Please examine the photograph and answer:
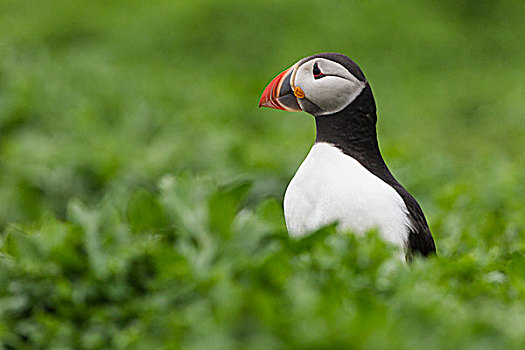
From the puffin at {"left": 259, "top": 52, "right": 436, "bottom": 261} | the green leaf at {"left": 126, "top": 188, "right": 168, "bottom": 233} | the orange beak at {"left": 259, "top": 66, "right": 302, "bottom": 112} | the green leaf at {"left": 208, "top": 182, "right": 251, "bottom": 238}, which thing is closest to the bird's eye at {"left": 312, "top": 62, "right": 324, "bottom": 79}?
the puffin at {"left": 259, "top": 52, "right": 436, "bottom": 261}

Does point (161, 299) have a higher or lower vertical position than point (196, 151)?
higher

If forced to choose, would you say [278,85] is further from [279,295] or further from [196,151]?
[196,151]

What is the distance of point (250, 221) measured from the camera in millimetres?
3061

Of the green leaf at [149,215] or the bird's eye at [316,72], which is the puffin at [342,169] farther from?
the green leaf at [149,215]

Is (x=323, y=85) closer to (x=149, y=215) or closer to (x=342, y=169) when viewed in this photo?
(x=342, y=169)

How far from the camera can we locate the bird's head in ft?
11.7

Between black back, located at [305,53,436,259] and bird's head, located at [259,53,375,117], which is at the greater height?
bird's head, located at [259,53,375,117]

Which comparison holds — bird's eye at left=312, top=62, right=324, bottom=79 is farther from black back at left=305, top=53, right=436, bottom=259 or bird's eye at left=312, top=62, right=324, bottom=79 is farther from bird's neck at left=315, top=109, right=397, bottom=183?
bird's neck at left=315, top=109, right=397, bottom=183

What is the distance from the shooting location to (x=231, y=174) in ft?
22.9

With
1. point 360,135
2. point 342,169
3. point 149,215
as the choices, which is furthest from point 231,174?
point 149,215

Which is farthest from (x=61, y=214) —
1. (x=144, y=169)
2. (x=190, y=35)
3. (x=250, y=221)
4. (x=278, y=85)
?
(x=190, y=35)

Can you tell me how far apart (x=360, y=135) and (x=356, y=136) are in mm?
22

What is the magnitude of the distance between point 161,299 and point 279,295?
46 cm

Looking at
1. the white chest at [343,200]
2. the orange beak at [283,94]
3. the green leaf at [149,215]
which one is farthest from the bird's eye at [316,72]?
the green leaf at [149,215]
